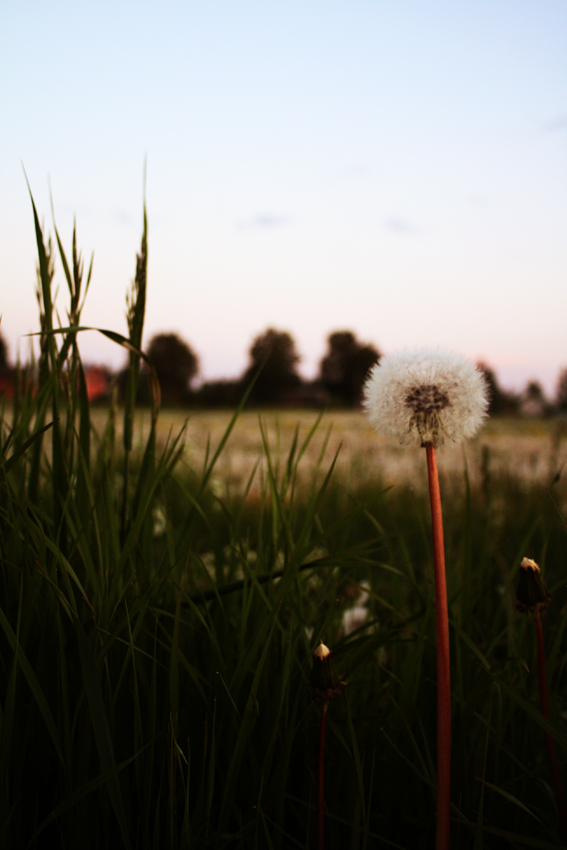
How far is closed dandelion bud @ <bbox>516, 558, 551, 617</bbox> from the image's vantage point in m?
0.86

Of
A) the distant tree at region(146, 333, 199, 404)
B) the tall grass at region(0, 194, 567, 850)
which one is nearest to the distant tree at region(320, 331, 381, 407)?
the distant tree at region(146, 333, 199, 404)

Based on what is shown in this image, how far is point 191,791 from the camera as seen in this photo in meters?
1.04

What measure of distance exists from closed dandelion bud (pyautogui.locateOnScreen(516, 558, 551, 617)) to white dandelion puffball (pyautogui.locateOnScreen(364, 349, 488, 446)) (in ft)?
0.73

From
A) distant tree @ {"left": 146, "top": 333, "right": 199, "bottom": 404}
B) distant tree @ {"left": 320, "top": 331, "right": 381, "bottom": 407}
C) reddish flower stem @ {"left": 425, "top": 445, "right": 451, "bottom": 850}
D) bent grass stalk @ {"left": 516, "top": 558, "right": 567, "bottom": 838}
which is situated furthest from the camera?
distant tree @ {"left": 320, "top": 331, "right": 381, "bottom": 407}

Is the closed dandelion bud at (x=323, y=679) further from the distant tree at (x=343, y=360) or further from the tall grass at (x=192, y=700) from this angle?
the distant tree at (x=343, y=360)

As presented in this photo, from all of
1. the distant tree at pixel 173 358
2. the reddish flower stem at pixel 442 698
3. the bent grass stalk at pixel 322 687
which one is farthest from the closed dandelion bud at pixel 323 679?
the distant tree at pixel 173 358

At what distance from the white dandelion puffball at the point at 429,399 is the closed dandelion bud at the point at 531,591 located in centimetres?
22

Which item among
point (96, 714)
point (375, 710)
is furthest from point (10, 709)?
point (375, 710)

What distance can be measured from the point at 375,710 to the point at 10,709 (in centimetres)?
77

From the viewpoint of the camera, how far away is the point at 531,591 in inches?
33.9

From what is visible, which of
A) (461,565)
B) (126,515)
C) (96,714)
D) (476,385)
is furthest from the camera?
(461,565)

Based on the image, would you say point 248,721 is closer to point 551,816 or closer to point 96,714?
point 96,714

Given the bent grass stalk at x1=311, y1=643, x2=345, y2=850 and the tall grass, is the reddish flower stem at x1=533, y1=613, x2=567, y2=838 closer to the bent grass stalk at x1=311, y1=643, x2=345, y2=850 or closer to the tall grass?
the tall grass

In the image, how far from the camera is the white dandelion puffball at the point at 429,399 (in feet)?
3.01
